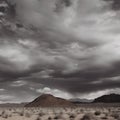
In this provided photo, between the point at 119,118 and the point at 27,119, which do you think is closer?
the point at 119,118

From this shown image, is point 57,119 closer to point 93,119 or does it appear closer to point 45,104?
point 93,119

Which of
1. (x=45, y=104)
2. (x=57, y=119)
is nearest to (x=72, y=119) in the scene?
(x=57, y=119)

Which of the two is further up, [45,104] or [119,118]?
[45,104]

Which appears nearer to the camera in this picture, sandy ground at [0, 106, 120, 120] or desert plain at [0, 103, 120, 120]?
sandy ground at [0, 106, 120, 120]

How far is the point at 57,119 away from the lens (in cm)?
4078

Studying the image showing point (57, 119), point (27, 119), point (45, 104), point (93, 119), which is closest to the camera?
point (93, 119)

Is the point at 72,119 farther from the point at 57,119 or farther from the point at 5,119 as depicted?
the point at 5,119

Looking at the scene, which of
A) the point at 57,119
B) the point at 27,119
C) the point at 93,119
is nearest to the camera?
the point at 93,119

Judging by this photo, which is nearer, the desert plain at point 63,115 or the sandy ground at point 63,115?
the sandy ground at point 63,115

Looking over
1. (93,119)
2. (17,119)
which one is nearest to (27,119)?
(17,119)

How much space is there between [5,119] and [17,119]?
1.58 meters

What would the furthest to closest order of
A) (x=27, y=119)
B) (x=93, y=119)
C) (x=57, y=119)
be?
1. (x=27, y=119)
2. (x=57, y=119)
3. (x=93, y=119)

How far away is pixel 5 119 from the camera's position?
44.7 meters

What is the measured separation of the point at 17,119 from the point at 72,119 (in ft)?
27.2
